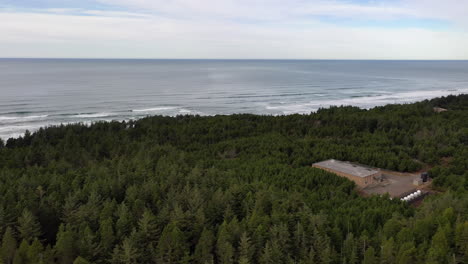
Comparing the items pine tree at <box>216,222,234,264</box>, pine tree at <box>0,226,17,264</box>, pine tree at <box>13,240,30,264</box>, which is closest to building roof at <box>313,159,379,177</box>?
pine tree at <box>216,222,234,264</box>

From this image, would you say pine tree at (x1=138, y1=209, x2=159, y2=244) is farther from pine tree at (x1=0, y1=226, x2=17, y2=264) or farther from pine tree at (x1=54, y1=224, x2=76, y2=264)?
pine tree at (x1=0, y1=226, x2=17, y2=264)

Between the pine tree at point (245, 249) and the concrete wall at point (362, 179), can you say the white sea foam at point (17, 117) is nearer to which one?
the concrete wall at point (362, 179)

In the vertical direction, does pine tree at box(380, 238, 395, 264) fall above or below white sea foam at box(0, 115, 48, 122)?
below

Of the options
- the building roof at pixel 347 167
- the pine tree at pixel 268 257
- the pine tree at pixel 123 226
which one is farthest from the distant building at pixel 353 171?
the pine tree at pixel 123 226

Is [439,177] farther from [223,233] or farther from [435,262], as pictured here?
[223,233]

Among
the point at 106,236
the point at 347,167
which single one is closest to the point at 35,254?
the point at 106,236

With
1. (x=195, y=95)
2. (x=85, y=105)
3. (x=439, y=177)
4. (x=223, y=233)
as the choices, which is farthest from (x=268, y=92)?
(x=223, y=233)
